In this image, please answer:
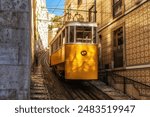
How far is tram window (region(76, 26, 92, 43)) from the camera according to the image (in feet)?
54.3

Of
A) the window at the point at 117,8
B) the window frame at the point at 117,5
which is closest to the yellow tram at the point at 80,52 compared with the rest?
the window frame at the point at 117,5

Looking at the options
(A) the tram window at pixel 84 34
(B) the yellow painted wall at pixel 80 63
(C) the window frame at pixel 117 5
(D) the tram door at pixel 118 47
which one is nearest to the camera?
(B) the yellow painted wall at pixel 80 63

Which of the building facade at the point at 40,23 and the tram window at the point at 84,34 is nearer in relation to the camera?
the tram window at the point at 84,34

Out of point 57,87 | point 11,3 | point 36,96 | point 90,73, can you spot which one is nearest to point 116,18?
point 90,73

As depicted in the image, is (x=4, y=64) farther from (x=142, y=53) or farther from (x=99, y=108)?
(x=142, y=53)

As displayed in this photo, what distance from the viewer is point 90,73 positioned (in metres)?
16.1

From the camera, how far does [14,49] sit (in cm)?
668

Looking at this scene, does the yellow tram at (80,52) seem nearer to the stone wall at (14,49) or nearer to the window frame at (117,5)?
the window frame at (117,5)

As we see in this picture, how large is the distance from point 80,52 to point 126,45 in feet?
8.55

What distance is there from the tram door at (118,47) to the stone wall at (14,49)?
1110 cm

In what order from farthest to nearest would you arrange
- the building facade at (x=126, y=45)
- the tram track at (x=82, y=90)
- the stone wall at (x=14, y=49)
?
1. the tram track at (x=82, y=90)
2. the building facade at (x=126, y=45)
3. the stone wall at (x=14, y=49)

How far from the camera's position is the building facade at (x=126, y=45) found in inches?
558

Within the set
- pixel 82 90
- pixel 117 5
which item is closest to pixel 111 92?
pixel 82 90

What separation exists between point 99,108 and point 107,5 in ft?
48.9
